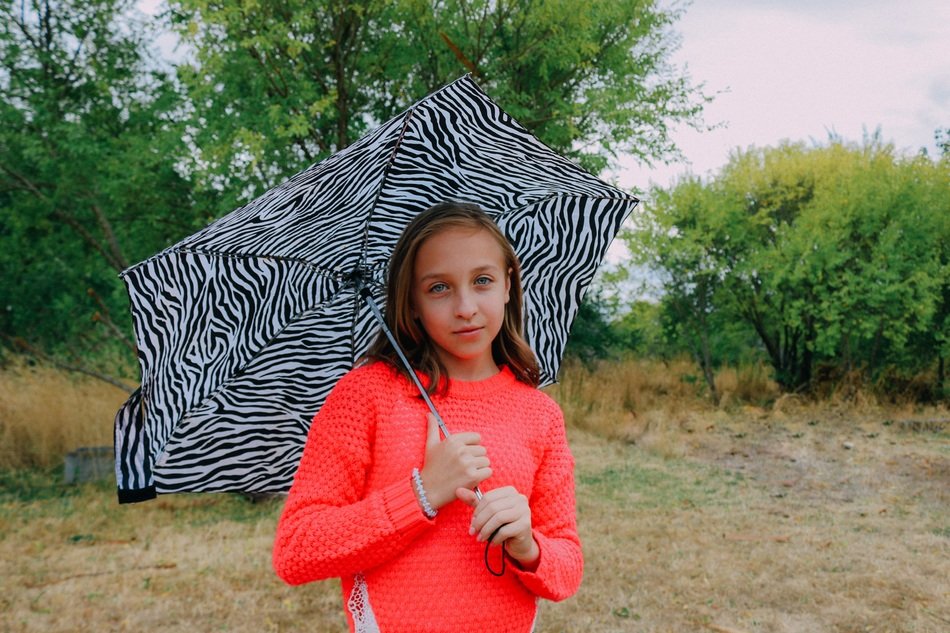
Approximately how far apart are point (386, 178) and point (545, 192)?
45cm

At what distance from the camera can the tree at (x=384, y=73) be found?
5.83 meters

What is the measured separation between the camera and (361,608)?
1624mm

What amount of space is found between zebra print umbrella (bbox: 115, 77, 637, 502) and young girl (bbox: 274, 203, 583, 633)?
308 millimetres

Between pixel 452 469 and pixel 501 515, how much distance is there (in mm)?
143

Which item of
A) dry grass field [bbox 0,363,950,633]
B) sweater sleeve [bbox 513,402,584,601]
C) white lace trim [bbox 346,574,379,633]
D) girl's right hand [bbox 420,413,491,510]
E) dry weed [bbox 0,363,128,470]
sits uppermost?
girl's right hand [bbox 420,413,491,510]

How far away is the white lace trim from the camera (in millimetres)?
1609

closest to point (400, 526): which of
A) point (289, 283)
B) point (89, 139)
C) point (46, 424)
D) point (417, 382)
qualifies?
point (417, 382)

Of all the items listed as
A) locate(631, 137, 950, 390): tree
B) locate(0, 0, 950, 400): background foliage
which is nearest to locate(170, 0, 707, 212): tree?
locate(0, 0, 950, 400): background foliage

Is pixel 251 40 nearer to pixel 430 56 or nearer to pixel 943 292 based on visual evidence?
pixel 430 56

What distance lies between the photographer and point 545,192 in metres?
2.15

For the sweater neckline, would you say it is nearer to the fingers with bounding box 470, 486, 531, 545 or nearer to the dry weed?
the fingers with bounding box 470, 486, 531, 545

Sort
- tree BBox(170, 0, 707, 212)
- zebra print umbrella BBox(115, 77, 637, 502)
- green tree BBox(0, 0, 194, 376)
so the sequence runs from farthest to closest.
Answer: green tree BBox(0, 0, 194, 376) < tree BBox(170, 0, 707, 212) < zebra print umbrella BBox(115, 77, 637, 502)

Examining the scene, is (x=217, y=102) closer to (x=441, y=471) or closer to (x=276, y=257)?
(x=276, y=257)

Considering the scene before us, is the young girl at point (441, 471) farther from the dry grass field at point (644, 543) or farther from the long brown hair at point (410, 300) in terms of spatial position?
the dry grass field at point (644, 543)
